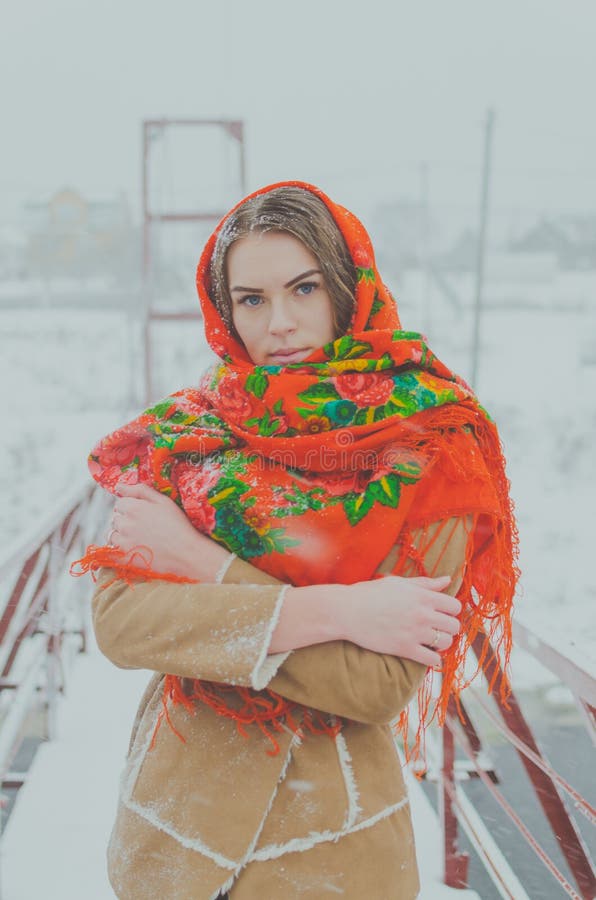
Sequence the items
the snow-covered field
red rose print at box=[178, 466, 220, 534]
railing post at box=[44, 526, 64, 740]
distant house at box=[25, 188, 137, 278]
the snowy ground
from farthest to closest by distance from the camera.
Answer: distant house at box=[25, 188, 137, 278] → the snow-covered field → railing post at box=[44, 526, 64, 740] → the snowy ground → red rose print at box=[178, 466, 220, 534]

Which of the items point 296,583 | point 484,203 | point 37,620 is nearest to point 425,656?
point 296,583

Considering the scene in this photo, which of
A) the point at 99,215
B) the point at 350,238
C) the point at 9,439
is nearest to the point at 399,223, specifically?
the point at 99,215

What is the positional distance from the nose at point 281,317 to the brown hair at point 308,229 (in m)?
0.06

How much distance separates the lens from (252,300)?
94cm

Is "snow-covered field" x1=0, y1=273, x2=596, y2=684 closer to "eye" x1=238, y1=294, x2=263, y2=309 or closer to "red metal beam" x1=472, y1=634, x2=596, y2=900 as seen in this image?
"red metal beam" x1=472, y1=634, x2=596, y2=900

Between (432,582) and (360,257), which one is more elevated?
(360,257)

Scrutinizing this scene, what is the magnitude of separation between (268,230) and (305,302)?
0.10 m

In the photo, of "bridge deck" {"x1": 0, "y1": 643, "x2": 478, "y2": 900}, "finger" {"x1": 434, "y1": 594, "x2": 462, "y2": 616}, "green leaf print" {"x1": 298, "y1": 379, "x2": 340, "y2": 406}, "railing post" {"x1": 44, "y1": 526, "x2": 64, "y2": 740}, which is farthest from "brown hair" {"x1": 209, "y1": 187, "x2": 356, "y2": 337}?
"railing post" {"x1": 44, "y1": 526, "x2": 64, "y2": 740}

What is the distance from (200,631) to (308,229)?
49 centimetres

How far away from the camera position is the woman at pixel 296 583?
77 centimetres

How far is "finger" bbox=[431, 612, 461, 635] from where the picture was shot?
0.78m

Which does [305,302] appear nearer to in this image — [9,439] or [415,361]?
[415,361]

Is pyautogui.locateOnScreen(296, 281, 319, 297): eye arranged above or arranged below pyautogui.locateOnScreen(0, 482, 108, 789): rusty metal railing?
above

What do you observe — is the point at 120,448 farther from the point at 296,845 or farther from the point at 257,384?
the point at 296,845
